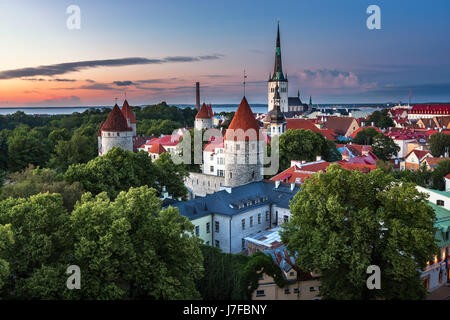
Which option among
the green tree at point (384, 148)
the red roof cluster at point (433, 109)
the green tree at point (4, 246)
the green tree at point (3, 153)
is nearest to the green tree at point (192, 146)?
the green tree at point (3, 153)

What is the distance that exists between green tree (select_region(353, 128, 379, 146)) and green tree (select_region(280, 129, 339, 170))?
78.3ft

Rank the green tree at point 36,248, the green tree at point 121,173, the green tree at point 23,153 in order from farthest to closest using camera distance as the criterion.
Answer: the green tree at point 23,153, the green tree at point 121,173, the green tree at point 36,248

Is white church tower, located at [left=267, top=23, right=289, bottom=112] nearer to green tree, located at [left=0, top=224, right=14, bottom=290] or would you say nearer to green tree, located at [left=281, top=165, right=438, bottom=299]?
green tree, located at [left=281, top=165, right=438, bottom=299]

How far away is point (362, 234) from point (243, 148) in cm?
1800

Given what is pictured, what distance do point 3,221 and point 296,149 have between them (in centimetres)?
3204

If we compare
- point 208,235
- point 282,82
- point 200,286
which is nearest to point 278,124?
point 208,235

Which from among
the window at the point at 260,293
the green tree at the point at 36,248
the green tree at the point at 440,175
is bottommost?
the window at the point at 260,293

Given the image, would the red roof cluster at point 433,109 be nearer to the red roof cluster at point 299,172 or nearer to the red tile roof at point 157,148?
the red tile roof at point 157,148

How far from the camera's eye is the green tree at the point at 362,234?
15344 millimetres

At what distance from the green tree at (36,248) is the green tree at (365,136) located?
58.7 meters

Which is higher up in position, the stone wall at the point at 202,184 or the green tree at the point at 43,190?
the green tree at the point at 43,190

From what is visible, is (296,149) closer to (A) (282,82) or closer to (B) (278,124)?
(B) (278,124)

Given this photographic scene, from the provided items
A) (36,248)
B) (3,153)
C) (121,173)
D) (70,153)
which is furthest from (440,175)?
(3,153)
